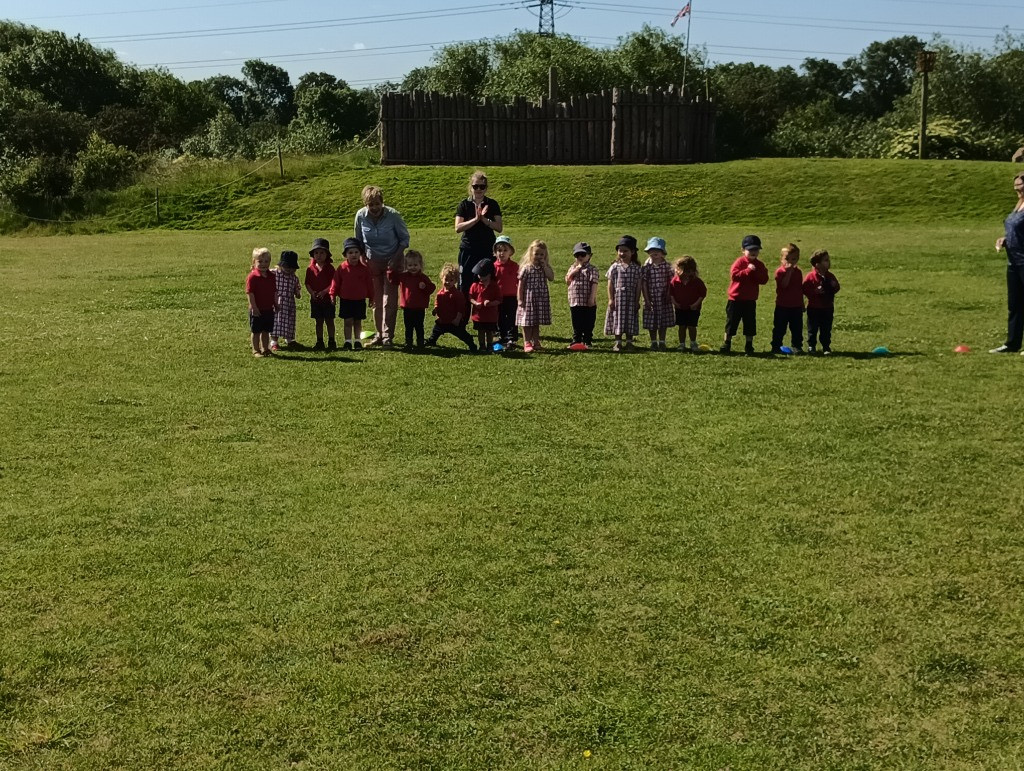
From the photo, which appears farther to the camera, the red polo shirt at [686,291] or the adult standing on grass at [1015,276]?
the red polo shirt at [686,291]

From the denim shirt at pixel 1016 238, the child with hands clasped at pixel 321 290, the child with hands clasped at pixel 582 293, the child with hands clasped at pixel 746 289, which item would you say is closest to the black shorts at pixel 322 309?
the child with hands clasped at pixel 321 290

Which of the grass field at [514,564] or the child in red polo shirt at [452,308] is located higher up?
the child in red polo shirt at [452,308]

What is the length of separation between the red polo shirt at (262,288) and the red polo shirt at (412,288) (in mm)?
1347

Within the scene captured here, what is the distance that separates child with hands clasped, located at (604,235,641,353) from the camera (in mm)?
11773

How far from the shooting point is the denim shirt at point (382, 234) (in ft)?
39.9

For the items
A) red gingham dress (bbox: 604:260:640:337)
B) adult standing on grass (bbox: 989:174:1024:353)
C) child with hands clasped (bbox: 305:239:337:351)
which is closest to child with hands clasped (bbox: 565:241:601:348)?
red gingham dress (bbox: 604:260:640:337)

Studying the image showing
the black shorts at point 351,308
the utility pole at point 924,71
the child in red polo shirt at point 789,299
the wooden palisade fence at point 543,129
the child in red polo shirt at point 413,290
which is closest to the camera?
the child in red polo shirt at point 789,299

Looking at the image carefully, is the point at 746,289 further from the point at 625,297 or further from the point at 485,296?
the point at 485,296

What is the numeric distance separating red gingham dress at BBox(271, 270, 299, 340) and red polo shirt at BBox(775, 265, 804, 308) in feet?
18.0

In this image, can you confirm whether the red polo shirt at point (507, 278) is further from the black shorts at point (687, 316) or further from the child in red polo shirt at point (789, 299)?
the child in red polo shirt at point (789, 299)

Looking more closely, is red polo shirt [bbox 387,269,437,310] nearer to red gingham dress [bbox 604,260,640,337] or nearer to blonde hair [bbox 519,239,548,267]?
blonde hair [bbox 519,239,548,267]

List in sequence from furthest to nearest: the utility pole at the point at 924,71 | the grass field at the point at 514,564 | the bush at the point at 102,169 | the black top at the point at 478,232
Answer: the bush at the point at 102,169
the utility pole at the point at 924,71
the black top at the point at 478,232
the grass field at the point at 514,564

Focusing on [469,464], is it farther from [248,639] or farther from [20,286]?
[20,286]

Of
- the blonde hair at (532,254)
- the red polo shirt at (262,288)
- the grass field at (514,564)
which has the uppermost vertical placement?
the blonde hair at (532,254)
